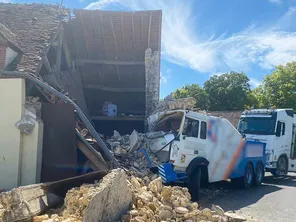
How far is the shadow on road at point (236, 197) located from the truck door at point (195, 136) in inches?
55.2

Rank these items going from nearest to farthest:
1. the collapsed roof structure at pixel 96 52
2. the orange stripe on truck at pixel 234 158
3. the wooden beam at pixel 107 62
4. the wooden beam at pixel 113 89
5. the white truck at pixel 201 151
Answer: the white truck at pixel 201 151
the orange stripe on truck at pixel 234 158
the collapsed roof structure at pixel 96 52
the wooden beam at pixel 107 62
the wooden beam at pixel 113 89

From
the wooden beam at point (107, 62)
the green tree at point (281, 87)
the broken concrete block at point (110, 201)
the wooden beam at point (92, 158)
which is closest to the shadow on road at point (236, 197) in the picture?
the wooden beam at point (92, 158)

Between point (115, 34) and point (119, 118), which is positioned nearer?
point (115, 34)

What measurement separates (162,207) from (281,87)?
24.6m

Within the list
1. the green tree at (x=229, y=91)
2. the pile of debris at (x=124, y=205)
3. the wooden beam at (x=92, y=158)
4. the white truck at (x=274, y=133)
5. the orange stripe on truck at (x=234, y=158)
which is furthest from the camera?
the green tree at (x=229, y=91)

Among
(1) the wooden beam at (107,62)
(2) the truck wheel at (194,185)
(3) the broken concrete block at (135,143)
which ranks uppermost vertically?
(1) the wooden beam at (107,62)

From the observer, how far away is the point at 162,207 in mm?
5832

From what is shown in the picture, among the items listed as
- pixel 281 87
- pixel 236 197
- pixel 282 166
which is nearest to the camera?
pixel 236 197

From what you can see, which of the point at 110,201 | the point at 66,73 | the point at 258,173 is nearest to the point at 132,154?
the point at 110,201

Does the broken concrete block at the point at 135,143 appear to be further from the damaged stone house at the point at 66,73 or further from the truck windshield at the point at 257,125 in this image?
the truck windshield at the point at 257,125

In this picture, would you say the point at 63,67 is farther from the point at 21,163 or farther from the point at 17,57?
the point at 21,163

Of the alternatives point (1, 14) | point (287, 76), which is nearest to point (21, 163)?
point (1, 14)

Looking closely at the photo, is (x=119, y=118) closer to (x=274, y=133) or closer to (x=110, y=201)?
(x=274, y=133)

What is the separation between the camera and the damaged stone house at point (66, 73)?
7.94 meters
